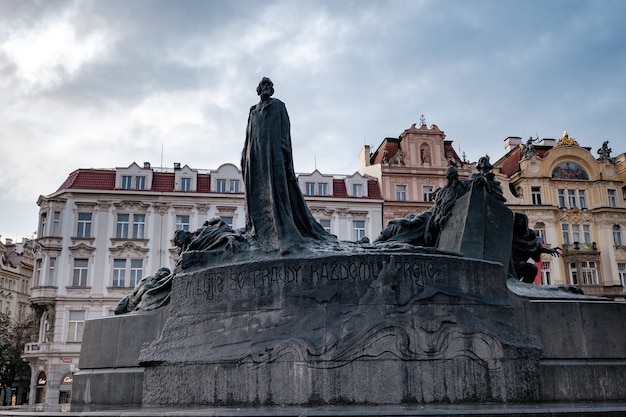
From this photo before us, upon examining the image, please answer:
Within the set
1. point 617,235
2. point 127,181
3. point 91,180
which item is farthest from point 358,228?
point 617,235

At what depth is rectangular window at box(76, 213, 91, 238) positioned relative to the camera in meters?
39.4

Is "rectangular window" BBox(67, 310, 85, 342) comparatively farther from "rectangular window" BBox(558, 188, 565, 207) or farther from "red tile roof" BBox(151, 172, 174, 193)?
"rectangular window" BBox(558, 188, 565, 207)

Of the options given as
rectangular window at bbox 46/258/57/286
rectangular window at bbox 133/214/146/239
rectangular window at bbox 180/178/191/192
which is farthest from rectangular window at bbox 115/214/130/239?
rectangular window at bbox 46/258/57/286

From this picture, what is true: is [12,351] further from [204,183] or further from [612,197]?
[612,197]

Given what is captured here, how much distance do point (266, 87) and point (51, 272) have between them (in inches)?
1315

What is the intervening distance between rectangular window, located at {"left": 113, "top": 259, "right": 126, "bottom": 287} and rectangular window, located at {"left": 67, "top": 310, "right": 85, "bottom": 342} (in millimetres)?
2686

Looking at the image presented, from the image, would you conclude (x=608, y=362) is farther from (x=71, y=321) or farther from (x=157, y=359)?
(x=71, y=321)

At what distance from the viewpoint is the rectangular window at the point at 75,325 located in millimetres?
37156

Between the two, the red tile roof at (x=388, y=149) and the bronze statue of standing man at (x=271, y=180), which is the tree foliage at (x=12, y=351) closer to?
the red tile roof at (x=388, y=149)

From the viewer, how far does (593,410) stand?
6.06 meters

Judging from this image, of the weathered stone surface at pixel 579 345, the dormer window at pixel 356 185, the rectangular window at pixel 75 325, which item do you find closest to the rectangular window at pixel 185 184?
the rectangular window at pixel 75 325

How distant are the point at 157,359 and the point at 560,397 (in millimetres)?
5350

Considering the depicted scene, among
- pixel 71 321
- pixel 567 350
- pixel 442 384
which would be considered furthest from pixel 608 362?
pixel 71 321

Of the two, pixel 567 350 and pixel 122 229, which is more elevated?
pixel 122 229
